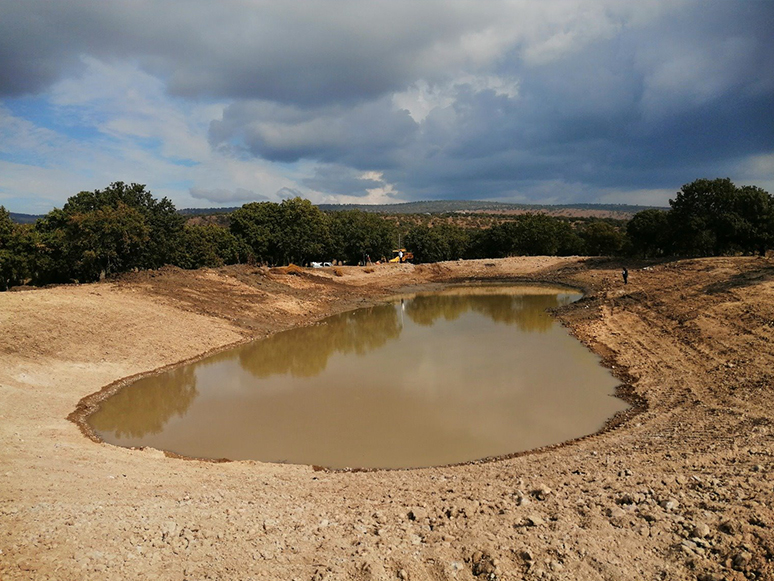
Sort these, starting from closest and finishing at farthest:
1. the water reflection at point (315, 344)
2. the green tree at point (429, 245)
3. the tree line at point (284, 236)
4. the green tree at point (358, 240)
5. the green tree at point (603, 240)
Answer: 1. the water reflection at point (315, 344)
2. the tree line at point (284, 236)
3. the green tree at point (358, 240)
4. the green tree at point (603, 240)
5. the green tree at point (429, 245)

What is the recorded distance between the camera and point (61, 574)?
5324 mm

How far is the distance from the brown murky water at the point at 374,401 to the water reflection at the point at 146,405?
4 centimetres

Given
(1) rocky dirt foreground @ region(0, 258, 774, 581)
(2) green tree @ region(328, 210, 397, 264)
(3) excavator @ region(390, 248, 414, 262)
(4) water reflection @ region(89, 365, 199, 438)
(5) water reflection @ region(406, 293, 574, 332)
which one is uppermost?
(2) green tree @ region(328, 210, 397, 264)

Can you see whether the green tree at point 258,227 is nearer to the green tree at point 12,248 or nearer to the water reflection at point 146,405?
the green tree at point 12,248

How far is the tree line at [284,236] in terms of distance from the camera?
1299 inches

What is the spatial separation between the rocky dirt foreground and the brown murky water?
4.07 feet

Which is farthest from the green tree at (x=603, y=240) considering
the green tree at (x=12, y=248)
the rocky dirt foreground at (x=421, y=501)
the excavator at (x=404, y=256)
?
the green tree at (x=12, y=248)

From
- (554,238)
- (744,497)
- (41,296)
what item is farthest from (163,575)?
(554,238)

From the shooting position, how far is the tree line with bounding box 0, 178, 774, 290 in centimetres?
3300

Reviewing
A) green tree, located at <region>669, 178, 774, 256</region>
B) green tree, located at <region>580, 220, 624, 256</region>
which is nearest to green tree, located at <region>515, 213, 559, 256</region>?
green tree, located at <region>580, 220, 624, 256</region>

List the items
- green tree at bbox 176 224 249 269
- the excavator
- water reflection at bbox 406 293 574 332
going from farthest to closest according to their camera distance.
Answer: the excavator
green tree at bbox 176 224 249 269
water reflection at bbox 406 293 574 332

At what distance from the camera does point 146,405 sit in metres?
15.9

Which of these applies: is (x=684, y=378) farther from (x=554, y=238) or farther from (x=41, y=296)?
(x=554, y=238)

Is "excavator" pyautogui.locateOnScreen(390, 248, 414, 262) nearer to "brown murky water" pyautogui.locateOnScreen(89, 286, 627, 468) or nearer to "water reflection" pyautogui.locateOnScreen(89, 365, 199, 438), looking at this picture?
"brown murky water" pyautogui.locateOnScreen(89, 286, 627, 468)
